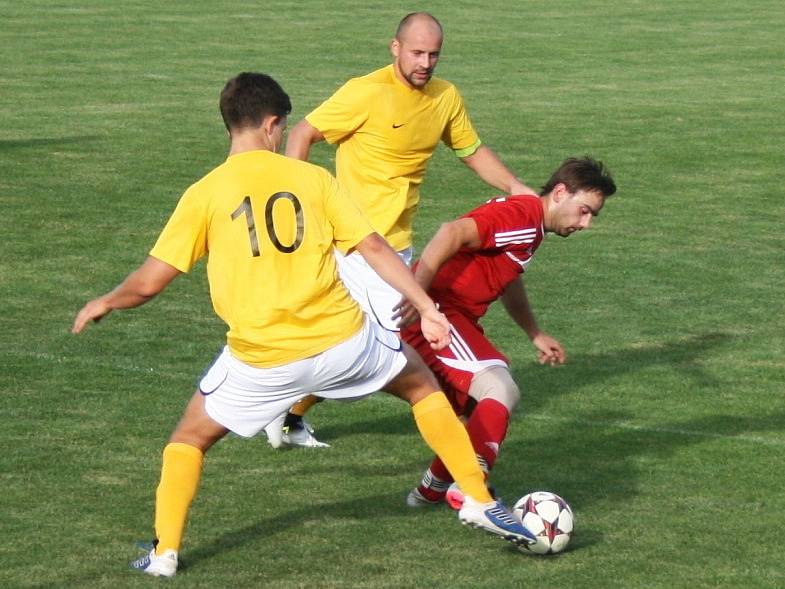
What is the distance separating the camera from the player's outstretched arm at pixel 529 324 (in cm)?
799

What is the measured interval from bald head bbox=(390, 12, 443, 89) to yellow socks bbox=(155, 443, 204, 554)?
308 cm

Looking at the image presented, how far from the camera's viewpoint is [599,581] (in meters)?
6.66

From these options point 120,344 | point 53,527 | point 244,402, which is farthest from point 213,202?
point 120,344

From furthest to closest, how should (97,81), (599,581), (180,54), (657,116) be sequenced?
(180,54)
(97,81)
(657,116)
(599,581)

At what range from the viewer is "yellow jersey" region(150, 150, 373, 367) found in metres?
6.21

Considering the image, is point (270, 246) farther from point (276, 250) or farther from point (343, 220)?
point (343, 220)

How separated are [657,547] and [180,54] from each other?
20.3m

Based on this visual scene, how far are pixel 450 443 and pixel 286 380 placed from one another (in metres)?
0.84

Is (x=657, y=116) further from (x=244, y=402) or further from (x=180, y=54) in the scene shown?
(x=244, y=402)

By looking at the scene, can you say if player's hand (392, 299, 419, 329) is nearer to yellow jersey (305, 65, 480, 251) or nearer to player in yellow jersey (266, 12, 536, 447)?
player in yellow jersey (266, 12, 536, 447)

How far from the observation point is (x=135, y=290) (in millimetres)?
6270

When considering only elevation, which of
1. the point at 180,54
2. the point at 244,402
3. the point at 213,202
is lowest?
the point at 180,54

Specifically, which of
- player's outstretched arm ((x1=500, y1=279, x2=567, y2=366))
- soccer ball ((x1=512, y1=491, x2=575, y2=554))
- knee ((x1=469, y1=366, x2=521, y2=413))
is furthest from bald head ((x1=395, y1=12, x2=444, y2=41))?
soccer ball ((x1=512, y1=491, x2=575, y2=554))

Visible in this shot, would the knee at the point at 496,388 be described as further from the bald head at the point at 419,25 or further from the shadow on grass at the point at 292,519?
the bald head at the point at 419,25
